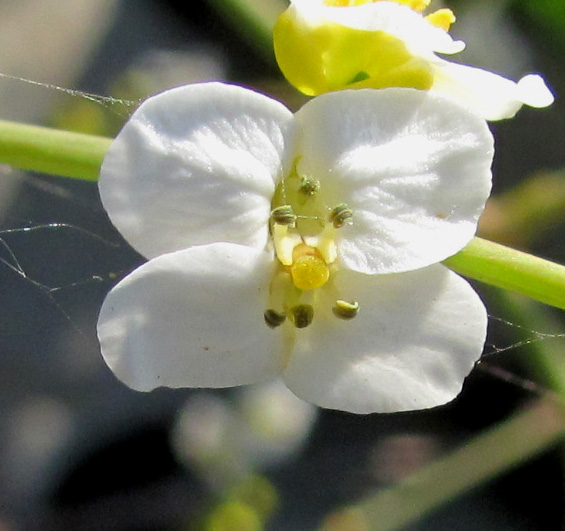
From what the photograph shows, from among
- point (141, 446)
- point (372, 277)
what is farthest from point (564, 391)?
point (372, 277)

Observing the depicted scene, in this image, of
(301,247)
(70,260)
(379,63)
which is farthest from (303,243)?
(70,260)

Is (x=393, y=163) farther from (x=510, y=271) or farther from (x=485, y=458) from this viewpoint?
(x=485, y=458)

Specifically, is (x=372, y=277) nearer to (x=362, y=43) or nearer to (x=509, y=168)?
(x=362, y=43)

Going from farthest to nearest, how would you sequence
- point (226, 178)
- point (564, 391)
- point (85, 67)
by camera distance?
point (85, 67)
point (564, 391)
point (226, 178)

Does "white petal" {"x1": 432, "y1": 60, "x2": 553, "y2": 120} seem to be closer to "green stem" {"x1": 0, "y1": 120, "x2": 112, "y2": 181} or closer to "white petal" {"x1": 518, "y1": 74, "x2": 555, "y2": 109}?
"white petal" {"x1": 518, "y1": 74, "x2": 555, "y2": 109}

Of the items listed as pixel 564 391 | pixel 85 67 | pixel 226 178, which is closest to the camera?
pixel 226 178

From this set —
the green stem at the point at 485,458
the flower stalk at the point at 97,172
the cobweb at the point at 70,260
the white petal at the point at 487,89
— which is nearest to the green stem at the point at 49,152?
the flower stalk at the point at 97,172

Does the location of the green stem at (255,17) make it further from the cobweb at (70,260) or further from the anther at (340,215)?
the anther at (340,215)

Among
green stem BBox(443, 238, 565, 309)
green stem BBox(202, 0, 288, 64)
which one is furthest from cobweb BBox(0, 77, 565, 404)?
green stem BBox(443, 238, 565, 309)
